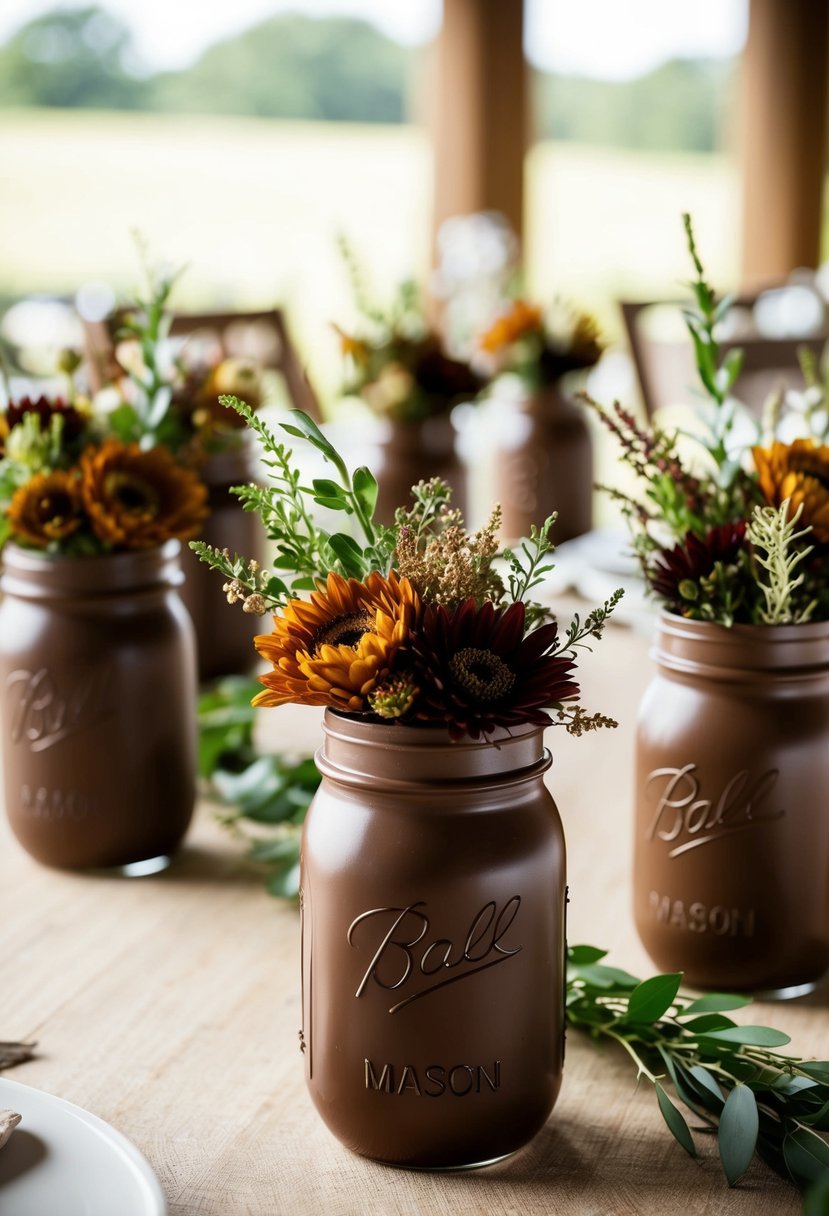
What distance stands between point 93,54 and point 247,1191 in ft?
13.1

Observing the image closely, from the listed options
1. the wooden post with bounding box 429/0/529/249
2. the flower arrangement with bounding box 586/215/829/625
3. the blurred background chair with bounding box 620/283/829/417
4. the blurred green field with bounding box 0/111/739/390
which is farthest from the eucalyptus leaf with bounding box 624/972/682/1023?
the wooden post with bounding box 429/0/529/249

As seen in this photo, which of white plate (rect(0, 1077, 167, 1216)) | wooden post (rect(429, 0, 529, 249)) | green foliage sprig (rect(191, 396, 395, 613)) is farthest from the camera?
wooden post (rect(429, 0, 529, 249))

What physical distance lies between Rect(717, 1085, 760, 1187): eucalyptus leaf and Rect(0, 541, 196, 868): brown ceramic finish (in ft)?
1.71

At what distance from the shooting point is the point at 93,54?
4.14 metres

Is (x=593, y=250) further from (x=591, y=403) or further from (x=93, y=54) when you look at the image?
(x=591, y=403)

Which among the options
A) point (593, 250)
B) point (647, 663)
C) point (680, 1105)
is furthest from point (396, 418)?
point (593, 250)

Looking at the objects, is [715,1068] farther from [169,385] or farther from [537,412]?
[537,412]

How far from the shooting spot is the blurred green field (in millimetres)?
4223

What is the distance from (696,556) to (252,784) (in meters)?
0.47

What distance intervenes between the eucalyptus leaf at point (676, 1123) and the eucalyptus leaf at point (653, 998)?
0.20 ft

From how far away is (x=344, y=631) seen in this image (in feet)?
2.24

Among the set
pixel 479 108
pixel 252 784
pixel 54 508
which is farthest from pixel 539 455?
pixel 479 108

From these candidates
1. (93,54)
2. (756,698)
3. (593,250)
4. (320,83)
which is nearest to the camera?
(756,698)

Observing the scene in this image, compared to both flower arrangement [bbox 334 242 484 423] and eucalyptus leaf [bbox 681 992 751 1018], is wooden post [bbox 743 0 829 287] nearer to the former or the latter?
flower arrangement [bbox 334 242 484 423]
